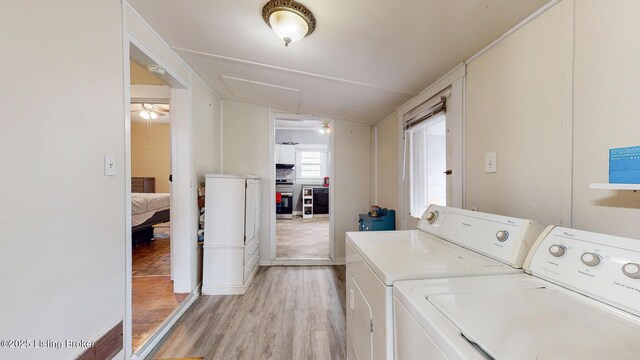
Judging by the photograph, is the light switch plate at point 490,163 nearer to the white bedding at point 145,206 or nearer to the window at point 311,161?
the white bedding at point 145,206

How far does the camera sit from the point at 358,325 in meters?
1.22

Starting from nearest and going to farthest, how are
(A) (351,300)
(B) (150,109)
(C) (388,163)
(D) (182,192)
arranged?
1. (A) (351,300)
2. (D) (182,192)
3. (C) (388,163)
4. (B) (150,109)

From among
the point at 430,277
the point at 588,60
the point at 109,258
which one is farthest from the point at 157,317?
the point at 588,60

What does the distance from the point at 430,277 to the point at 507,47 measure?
4.42 feet

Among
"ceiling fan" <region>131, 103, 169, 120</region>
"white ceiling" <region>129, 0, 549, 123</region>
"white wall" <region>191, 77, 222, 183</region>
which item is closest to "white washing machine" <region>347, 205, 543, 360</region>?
"white ceiling" <region>129, 0, 549, 123</region>

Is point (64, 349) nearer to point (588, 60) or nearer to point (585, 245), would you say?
point (585, 245)

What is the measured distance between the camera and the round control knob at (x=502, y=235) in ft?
3.30

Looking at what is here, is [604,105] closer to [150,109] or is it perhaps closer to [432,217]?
[432,217]

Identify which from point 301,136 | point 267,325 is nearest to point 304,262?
point 267,325

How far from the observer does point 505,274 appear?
0.90 m

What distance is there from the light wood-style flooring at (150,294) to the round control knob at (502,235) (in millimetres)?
2208

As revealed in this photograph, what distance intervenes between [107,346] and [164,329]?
0.56m

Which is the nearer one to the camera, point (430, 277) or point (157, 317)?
point (430, 277)

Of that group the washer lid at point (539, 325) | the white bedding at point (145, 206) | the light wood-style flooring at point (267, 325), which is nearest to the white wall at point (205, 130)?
the light wood-style flooring at point (267, 325)
